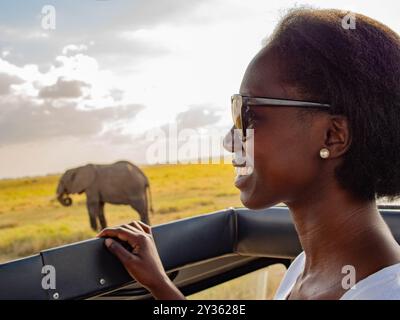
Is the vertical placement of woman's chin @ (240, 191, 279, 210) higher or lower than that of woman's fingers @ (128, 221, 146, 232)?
higher

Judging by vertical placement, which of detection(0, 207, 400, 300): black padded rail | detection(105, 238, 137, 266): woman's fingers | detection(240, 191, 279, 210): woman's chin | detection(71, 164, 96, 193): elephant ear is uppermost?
detection(240, 191, 279, 210): woman's chin

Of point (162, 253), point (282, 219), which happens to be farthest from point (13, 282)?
point (282, 219)

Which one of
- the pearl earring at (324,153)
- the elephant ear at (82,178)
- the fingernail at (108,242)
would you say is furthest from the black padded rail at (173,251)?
the elephant ear at (82,178)

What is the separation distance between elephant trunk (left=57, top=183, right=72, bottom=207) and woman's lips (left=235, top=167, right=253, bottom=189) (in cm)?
622

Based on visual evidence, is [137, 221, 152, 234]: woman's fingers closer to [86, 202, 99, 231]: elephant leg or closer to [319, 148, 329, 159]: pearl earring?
[319, 148, 329, 159]: pearl earring

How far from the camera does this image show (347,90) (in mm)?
1000

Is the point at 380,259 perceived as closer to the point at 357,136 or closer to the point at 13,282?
the point at 357,136

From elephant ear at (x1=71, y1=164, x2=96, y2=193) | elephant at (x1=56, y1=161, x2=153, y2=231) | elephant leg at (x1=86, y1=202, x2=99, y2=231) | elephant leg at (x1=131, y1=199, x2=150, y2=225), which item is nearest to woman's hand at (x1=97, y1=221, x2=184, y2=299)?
elephant at (x1=56, y1=161, x2=153, y2=231)

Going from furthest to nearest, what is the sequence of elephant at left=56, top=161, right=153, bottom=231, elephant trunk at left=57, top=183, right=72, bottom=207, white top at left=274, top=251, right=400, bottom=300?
elephant at left=56, top=161, right=153, bottom=231 → elephant trunk at left=57, top=183, right=72, bottom=207 → white top at left=274, top=251, right=400, bottom=300

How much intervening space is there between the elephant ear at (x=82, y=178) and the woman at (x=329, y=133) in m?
6.36

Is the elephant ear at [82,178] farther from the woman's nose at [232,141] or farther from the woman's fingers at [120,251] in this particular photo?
the woman's nose at [232,141]

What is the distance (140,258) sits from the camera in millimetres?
1298

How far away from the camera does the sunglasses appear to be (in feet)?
3.36

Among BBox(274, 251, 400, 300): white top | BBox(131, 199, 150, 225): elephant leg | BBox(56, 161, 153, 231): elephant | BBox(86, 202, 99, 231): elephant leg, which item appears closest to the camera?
BBox(274, 251, 400, 300): white top
